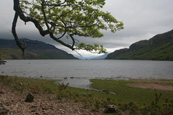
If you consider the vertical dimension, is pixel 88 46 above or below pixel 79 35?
below

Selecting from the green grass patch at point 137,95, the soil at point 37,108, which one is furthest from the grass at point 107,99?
the soil at point 37,108

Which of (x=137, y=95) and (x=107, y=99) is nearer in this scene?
(x=107, y=99)

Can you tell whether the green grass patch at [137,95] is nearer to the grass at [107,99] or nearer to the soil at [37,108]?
the grass at [107,99]

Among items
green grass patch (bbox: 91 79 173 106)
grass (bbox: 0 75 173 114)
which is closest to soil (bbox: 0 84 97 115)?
grass (bbox: 0 75 173 114)

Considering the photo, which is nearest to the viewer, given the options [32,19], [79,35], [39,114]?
[39,114]

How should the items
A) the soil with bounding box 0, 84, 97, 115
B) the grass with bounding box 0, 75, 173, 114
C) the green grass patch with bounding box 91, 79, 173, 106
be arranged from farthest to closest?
the green grass patch with bounding box 91, 79, 173, 106, the grass with bounding box 0, 75, 173, 114, the soil with bounding box 0, 84, 97, 115

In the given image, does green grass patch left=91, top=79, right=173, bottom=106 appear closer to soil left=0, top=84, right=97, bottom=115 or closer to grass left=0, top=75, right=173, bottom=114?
grass left=0, top=75, right=173, bottom=114

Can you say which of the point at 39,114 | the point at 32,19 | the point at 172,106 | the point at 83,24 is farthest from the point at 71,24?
the point at 172,106

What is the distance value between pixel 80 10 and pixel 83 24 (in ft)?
3.85

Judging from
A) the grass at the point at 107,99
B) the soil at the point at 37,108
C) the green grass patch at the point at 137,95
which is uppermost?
the soil at the point at 37,108

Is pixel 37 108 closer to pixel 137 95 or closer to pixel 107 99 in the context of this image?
pixel 107 99

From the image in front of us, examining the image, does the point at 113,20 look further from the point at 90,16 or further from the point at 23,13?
the point at 23,13

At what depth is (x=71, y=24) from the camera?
1046 cm

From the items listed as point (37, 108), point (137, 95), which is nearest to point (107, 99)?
point (37, 108)
